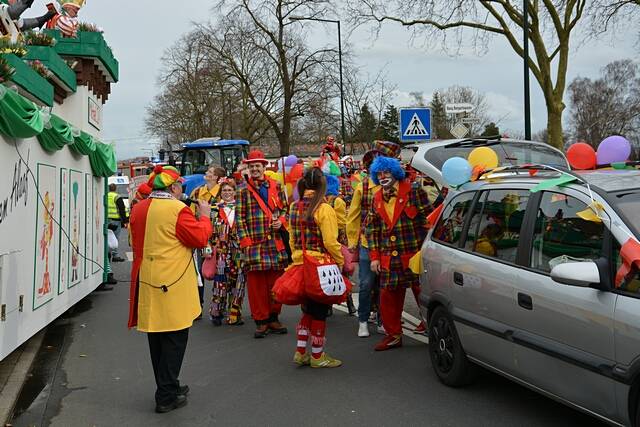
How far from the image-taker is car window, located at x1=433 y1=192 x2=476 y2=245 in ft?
16.4

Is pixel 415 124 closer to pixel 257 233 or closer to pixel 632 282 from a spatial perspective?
pixel 257 233

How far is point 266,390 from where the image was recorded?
5227 mm

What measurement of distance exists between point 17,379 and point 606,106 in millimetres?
66736

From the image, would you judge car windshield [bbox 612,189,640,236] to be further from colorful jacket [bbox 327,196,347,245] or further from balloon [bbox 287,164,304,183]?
balloon [bbox 287,164,304,183]

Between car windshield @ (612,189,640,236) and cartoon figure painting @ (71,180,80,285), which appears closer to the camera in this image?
car windshield @ (612,189,640,236)

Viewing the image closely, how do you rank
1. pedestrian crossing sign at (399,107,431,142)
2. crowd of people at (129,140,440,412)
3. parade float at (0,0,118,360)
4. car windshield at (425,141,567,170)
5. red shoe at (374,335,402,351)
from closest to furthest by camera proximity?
crowd of people at (129,140,440,412)
parade float at (0,0,118,360)
red shoe at (374,335,402,351)
car windshield at (425,141,567,170)
pedestrian crossing sign at (399,107,431,142)

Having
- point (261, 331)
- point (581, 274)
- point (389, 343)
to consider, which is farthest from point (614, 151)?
point (261, 331)

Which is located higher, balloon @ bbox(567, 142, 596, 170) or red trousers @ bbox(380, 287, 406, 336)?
balloon @ bbox(567, 142, 596, 170)

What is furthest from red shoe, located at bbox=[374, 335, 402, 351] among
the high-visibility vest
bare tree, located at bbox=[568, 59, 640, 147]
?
bare tree, located at bbox=[568, 59, 640, 147]

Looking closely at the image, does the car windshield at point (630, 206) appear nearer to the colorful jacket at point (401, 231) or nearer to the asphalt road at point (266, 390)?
the asphalt road at point (266, 390)

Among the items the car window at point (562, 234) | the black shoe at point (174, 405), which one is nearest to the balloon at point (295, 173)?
the black shoe at point (174, 405)

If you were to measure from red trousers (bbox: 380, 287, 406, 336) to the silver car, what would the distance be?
0.82m

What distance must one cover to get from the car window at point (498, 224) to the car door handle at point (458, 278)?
209 mm

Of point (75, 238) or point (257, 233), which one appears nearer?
point (257, 233)
